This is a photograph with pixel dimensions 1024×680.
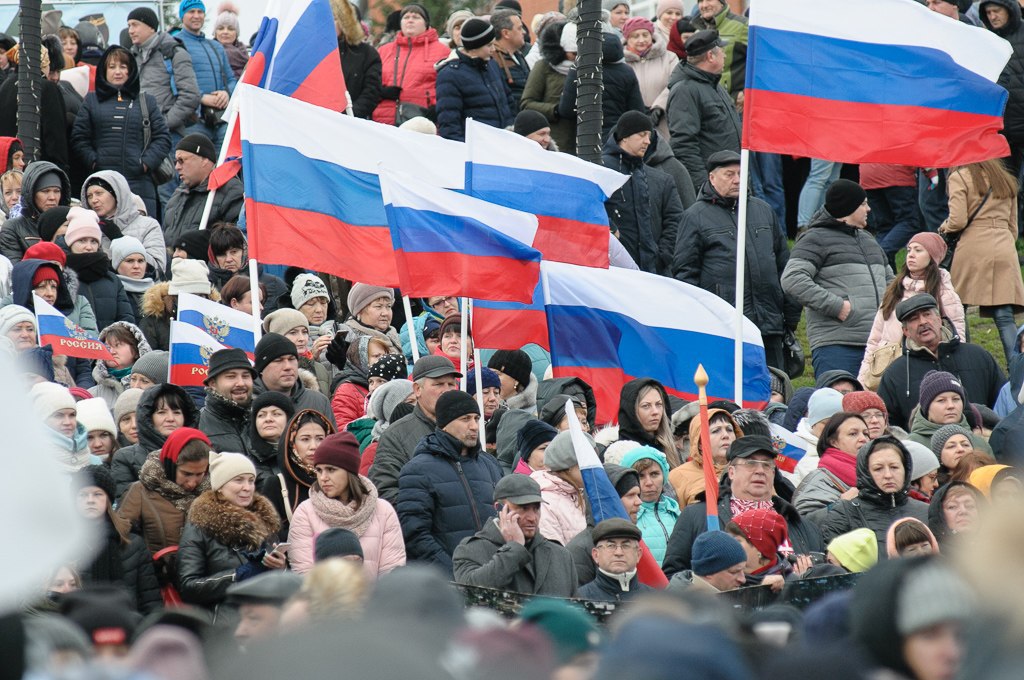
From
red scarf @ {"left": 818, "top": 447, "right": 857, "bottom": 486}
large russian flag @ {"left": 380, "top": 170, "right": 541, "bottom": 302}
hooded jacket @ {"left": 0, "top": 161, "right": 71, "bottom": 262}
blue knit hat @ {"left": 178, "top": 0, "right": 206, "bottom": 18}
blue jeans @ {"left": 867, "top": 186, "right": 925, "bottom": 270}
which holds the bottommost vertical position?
blue jeans @ {"left": 867, "top": 186, "right": 925, "bottom": 270}

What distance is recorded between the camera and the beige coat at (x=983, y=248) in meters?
14.2

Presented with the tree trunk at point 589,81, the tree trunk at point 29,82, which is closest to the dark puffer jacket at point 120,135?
the tree trunk at point 29,82

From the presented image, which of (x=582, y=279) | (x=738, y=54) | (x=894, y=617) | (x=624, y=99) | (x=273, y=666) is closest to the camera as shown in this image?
(x=273, y=666)

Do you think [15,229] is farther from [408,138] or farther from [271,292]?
[408,138]

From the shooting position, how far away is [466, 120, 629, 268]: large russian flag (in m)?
11.9

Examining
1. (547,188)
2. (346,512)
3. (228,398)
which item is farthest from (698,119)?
(346,512)

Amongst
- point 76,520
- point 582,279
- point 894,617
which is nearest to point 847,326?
point 582,279

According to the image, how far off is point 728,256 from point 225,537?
20.0ft

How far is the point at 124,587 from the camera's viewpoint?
8.30m

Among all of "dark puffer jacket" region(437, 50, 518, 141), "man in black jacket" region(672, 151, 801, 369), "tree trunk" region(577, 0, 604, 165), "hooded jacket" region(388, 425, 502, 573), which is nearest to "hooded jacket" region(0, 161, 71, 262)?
"dark puffer jacket" region(437, 50, 518, 141)

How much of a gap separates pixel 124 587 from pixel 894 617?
5026mm

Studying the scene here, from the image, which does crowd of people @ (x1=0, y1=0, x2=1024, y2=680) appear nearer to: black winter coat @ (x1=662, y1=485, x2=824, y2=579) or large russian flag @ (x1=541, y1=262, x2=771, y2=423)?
black winter coat @ (x1=662, y1=485, x2=824, y2=579)

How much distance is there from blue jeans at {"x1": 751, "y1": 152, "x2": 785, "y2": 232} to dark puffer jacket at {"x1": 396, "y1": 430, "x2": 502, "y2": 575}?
8.66 m

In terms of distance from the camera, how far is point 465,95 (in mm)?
16531
